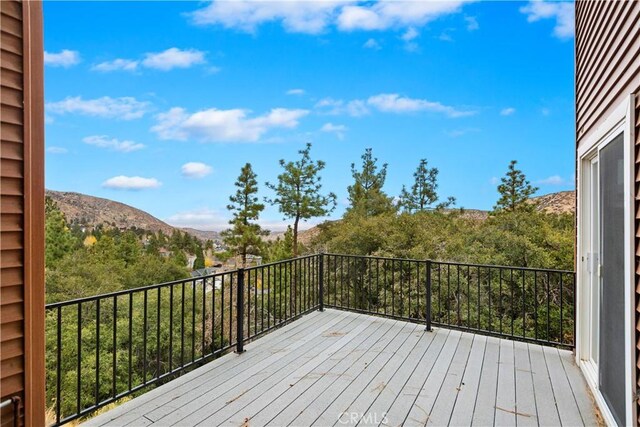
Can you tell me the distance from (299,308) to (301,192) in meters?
13.2

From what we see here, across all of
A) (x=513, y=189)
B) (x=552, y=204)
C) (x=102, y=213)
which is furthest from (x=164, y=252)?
(x=552, y=204)

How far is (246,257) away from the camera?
65.3ft

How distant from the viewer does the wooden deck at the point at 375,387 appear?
2266 millimetres

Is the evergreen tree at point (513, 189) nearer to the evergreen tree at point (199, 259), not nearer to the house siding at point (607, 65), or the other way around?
the house siding at point (607, 65)

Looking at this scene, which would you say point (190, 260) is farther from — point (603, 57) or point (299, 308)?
point (603, 57)

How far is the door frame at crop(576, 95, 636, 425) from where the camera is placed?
5.58 feet

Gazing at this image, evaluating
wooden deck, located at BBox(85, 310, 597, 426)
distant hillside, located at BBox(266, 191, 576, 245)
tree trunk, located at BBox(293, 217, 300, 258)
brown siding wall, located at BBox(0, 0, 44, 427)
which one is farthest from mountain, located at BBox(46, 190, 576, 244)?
brown siding wall, located at BBox(0, 0, 44, 427)

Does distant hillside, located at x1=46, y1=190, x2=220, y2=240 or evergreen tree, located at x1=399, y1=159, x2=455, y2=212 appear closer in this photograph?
evergreen tree, located at x1=399, y1=159, x2=455, y2=212

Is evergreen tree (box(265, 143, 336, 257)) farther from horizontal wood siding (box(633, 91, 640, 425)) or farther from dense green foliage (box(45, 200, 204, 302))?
horizontal wood siding (box(633, 91, 640, 425))

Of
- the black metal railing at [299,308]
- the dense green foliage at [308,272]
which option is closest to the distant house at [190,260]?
the dense green foliage at [308,272]

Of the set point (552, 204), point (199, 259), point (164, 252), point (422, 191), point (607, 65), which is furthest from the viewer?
point (199, 259)

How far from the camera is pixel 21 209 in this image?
1.22 meters

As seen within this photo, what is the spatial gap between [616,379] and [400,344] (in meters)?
1.84

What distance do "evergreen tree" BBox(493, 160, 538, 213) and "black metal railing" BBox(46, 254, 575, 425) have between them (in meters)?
5.86
